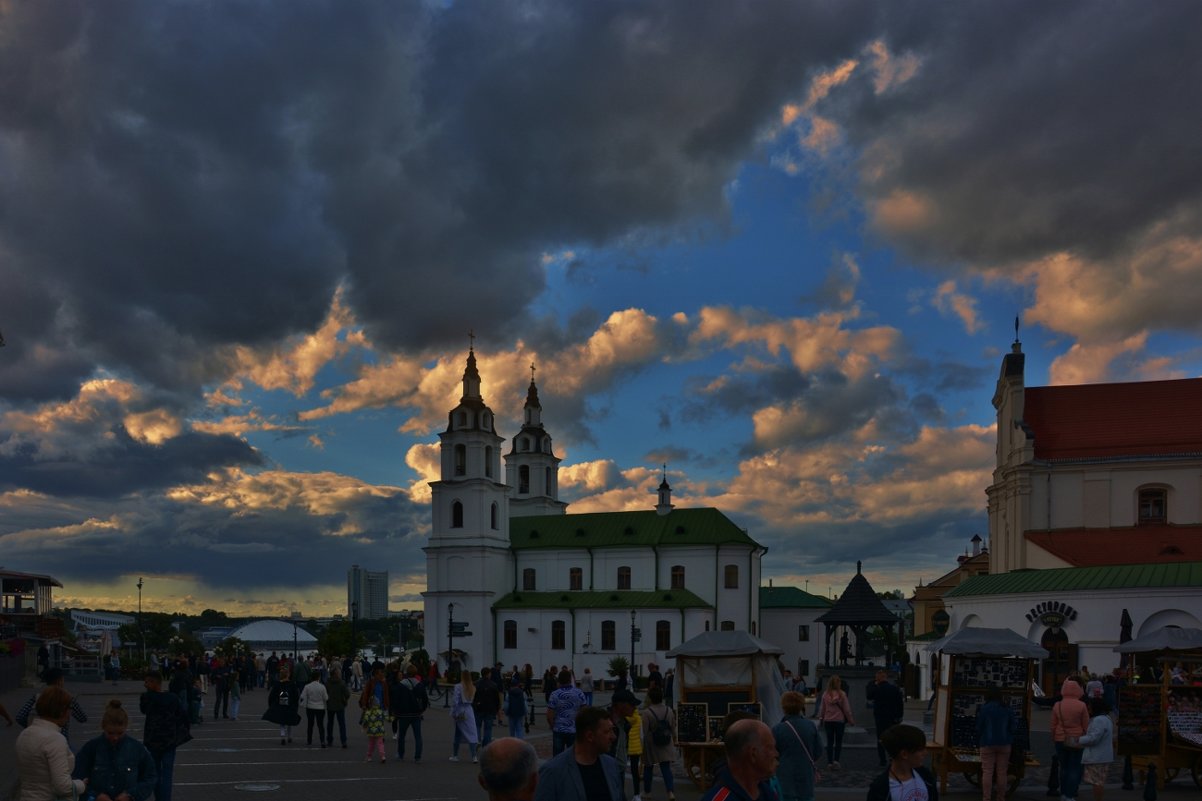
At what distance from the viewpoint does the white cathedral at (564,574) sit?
7925 centimetres

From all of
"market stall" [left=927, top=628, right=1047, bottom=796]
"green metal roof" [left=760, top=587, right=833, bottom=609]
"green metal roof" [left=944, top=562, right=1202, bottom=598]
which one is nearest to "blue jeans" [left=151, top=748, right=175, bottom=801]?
"market stall" [left=927, top=628, right=1047, bottom=796]

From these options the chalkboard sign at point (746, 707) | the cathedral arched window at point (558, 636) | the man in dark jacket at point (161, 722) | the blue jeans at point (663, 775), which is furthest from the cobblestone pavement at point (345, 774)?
the cathedral arched window at point (558, 636)

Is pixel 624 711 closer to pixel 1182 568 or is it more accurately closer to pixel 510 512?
pixel 1182 568

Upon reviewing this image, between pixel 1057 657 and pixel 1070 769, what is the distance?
28.5m

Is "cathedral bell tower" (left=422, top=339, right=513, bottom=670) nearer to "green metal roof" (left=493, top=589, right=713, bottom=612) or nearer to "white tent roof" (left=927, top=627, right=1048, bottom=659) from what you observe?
"green metal roof" (left=493, top=589, right=713, bottom=612)

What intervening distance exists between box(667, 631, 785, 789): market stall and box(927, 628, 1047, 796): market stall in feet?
9.49

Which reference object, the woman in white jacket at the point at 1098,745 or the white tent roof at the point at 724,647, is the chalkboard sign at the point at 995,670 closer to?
the white tent roof at the point at 724,647

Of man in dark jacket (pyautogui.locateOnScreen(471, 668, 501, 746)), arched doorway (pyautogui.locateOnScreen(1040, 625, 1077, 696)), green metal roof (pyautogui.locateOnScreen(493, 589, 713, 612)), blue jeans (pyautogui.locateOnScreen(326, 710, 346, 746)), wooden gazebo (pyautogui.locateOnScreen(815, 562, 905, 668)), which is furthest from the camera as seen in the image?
green metal roof (pyautogui.locateOnScreen(493, 589, 713, 612))

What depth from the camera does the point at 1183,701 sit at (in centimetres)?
1878

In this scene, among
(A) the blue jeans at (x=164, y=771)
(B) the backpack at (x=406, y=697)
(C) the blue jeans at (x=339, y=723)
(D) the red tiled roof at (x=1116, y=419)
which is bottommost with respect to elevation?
(C) the blue jeans at (x=339, y=723)

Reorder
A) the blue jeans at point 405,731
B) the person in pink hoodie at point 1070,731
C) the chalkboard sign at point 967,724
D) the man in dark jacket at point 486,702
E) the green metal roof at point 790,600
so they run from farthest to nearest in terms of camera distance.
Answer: the green metal roof at point 790,600, the man in dark jacket at point 486,702, the blue jeans at point 405,731, the chalkboard sign at point 967,724, the person in pink hoodie at point 1070,731

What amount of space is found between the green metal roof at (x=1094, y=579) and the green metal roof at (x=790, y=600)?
39373mm

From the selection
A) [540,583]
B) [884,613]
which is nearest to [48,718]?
[884,613]

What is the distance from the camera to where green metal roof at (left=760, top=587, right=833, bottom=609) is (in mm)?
86625
